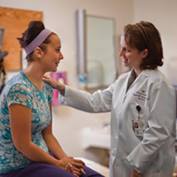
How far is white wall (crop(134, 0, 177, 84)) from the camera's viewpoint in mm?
3389

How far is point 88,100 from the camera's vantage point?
1.96 m

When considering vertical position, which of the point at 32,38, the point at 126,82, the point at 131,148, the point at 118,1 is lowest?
the point at 131,148

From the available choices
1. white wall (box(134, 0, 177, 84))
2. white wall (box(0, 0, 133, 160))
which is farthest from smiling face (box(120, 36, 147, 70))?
white wall (box(134, 0, 177, 84))

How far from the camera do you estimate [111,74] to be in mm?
3586

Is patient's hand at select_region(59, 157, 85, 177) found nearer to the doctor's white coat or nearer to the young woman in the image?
the young woman

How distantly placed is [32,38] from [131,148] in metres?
0.78

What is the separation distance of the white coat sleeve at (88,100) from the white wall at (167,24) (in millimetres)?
1479

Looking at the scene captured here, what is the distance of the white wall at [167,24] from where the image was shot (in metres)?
3.39

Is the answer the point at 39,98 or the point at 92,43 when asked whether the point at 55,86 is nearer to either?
the point at 39,98

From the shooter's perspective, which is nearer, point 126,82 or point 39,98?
point 39,98

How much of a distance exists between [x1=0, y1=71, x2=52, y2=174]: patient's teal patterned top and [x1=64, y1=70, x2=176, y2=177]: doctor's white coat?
465 millimetres

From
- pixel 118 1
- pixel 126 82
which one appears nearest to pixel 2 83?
pixel 126 82

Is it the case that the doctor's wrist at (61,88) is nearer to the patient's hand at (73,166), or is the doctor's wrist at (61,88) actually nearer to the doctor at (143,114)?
the doctor at (143,114)

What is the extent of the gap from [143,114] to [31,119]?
0.59 metres
